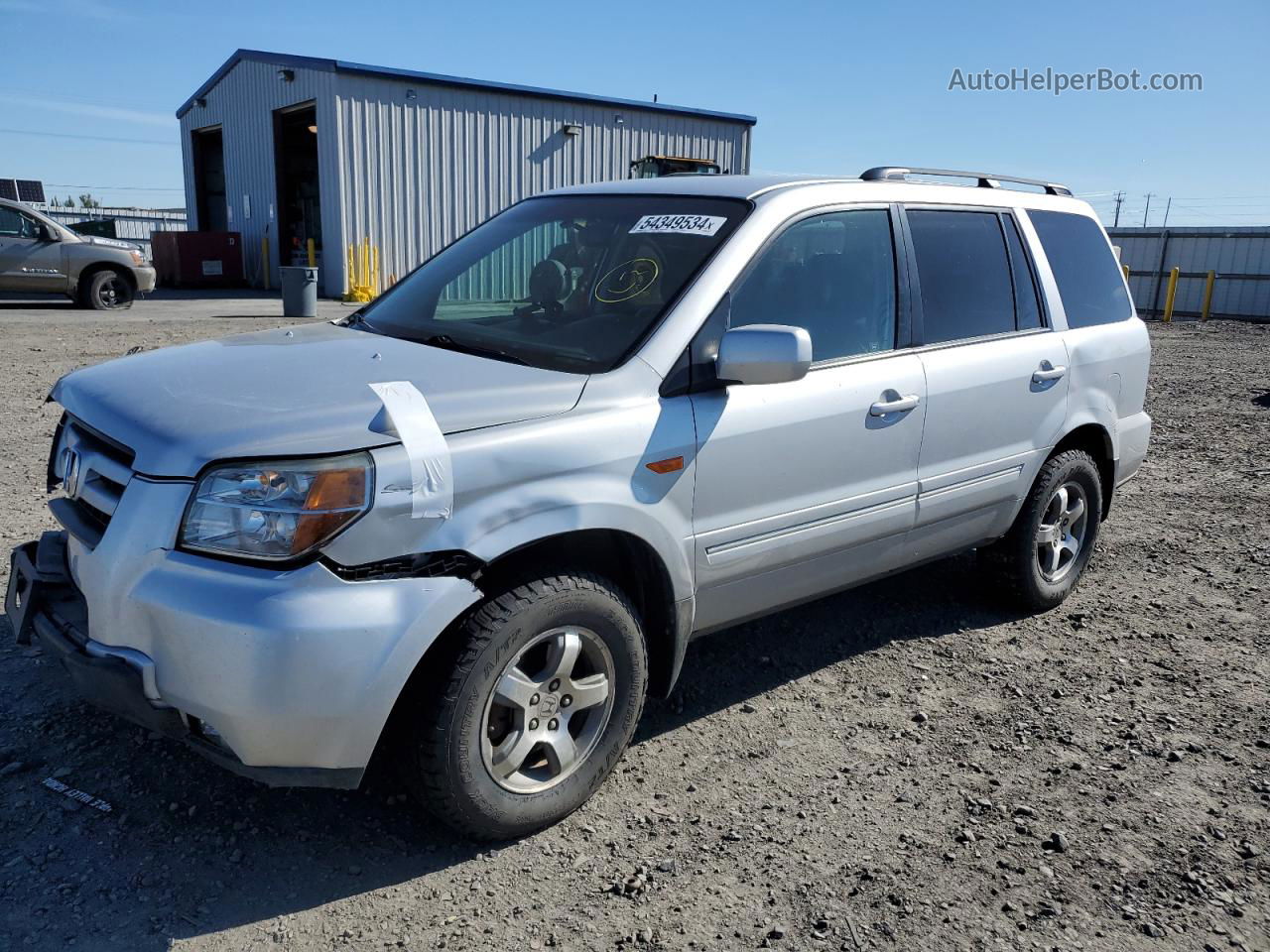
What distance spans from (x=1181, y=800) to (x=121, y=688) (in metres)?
3.13

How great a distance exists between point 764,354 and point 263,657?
62.3 inches

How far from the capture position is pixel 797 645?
4.38m

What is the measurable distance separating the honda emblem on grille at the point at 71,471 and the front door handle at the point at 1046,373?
3.57 metres

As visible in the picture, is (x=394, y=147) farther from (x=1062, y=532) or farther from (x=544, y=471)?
(x=544, y=471)

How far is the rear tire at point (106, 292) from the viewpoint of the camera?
1666 centimetres

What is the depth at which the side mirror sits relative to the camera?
2.97m

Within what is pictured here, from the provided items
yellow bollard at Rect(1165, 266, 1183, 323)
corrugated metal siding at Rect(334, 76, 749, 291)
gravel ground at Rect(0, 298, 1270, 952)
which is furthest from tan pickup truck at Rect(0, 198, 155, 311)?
yellow bollard at Rect(1165, 266, 1183, 323)

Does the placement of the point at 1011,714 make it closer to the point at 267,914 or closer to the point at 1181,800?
the point at 1181,800

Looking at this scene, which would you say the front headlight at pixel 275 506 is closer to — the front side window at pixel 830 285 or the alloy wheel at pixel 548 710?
the alloy wheel at pixel 548 710

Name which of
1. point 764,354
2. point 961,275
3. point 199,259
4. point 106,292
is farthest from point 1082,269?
point 199,259

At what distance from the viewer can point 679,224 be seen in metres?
3.54

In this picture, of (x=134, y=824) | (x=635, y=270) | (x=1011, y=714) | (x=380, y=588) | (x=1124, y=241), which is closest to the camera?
(x=380, y=588)

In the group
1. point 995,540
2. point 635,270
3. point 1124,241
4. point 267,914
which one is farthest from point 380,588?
point 1124,241

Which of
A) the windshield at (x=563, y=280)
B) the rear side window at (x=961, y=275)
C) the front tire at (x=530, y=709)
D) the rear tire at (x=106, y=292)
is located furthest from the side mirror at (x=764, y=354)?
the rear tire at (x=106, y=292)
